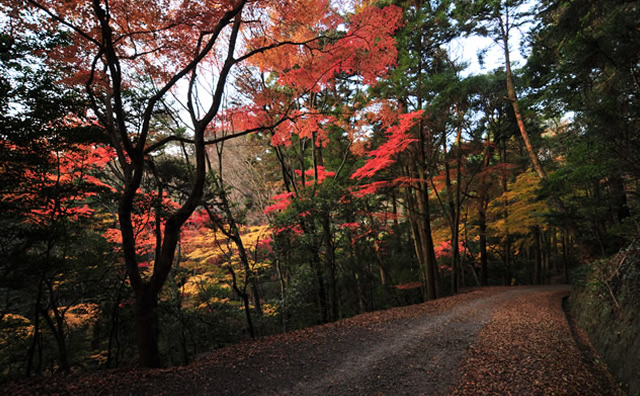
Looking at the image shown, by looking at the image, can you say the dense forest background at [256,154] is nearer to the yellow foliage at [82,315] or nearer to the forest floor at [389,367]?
the yellow foliage at [82,315]

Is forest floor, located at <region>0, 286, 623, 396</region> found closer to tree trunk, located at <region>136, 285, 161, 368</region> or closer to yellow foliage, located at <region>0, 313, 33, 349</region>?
tree trunk, located at <region>136, 285, 161, 368</region>

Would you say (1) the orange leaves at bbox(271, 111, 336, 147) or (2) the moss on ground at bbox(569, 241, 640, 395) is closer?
(2) the moss on ground at bbox(569, 241, 640, 395)

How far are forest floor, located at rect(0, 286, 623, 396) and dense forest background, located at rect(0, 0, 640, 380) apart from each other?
1135 mm

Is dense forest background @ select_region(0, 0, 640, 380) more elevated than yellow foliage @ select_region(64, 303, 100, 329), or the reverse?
dense forest background @ select_region(0, 0, 640, 380)

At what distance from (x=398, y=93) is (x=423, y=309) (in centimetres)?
629

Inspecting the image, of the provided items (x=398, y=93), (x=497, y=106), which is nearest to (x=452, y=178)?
(x=497, y=106)

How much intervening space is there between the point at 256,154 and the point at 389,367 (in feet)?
32.7

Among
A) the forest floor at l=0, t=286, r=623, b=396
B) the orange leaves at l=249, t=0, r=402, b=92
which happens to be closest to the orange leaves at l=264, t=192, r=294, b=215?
the orange leaves at l=249, t=0, r=402, b=92

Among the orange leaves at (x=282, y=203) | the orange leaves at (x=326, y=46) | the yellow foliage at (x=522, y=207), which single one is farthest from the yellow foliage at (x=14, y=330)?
the yellow foliage at (x=522, y=207)

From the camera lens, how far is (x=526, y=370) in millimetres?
3391

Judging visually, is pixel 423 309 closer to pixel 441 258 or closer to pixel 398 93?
pixel 398 93

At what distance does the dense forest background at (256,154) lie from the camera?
13.4ft

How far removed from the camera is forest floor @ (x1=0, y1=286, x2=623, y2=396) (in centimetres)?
313

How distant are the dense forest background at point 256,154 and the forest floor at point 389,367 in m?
1.13
